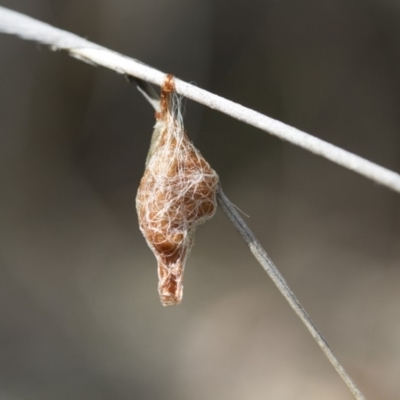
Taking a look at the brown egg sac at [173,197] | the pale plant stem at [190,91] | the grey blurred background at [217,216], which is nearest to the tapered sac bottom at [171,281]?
the brown egg sac at [173,197]

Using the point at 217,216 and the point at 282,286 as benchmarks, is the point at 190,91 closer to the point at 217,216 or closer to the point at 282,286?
the point at 282,286

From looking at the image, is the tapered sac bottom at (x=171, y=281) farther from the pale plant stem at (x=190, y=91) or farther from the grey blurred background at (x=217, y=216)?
the grey blurred background at (x=217, y=216)

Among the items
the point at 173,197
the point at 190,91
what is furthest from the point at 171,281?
the point at 190,91

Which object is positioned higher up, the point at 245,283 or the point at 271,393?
the point at 245,283

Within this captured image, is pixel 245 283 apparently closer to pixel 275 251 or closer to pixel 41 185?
pixel 275 251

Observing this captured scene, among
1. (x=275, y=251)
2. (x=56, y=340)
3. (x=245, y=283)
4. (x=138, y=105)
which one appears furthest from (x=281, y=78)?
(x=56, y=340)

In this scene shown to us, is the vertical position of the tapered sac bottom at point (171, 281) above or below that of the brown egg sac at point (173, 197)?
below

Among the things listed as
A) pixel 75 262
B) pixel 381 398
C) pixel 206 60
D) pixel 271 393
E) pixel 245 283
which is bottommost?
pixel 381 398
